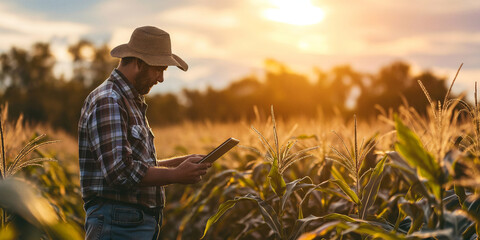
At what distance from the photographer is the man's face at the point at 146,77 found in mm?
3113

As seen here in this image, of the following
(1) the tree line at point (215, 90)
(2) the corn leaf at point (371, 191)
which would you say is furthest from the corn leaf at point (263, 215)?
(1) the tree line at point (215, 90)

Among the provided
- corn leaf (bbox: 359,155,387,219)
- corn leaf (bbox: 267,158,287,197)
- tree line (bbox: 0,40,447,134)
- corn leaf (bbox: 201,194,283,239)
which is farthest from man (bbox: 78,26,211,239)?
tree line (bbox: 0,40,447,134)

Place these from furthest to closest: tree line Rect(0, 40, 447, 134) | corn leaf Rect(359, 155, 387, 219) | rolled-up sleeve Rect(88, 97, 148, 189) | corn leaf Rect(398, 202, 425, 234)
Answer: tree line Rect(0, 40, 447, 134), rolled-up sleeve Rect(88, 97, 148, 189), corn leaf Rect(359, 155, 387, 219), corn leaf Rect(398, 202, 425, 234)

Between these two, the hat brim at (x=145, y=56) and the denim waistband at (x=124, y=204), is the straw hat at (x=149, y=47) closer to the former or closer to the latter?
the hat brim at (x=145, y=56)

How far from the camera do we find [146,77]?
3.12 meters

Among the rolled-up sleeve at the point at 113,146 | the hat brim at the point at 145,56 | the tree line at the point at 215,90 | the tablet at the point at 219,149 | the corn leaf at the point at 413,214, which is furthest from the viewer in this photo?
the tree line at the point at 215,90

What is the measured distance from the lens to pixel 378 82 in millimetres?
28141

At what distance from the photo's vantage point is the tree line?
28.2 metres

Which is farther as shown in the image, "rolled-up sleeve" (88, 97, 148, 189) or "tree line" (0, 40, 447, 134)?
"tree line" (0, 40, 447, 134)

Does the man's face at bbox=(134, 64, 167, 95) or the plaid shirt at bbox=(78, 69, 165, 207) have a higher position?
the man's face at bbox=(134, 64, 167, 95)

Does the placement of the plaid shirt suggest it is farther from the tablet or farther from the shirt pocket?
the tablet

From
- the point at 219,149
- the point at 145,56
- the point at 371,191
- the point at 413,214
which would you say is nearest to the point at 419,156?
the point at 413,214

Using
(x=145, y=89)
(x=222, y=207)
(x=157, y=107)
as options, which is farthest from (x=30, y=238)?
(x=157, y=107)

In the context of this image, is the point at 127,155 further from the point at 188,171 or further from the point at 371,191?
the point at 371,191
